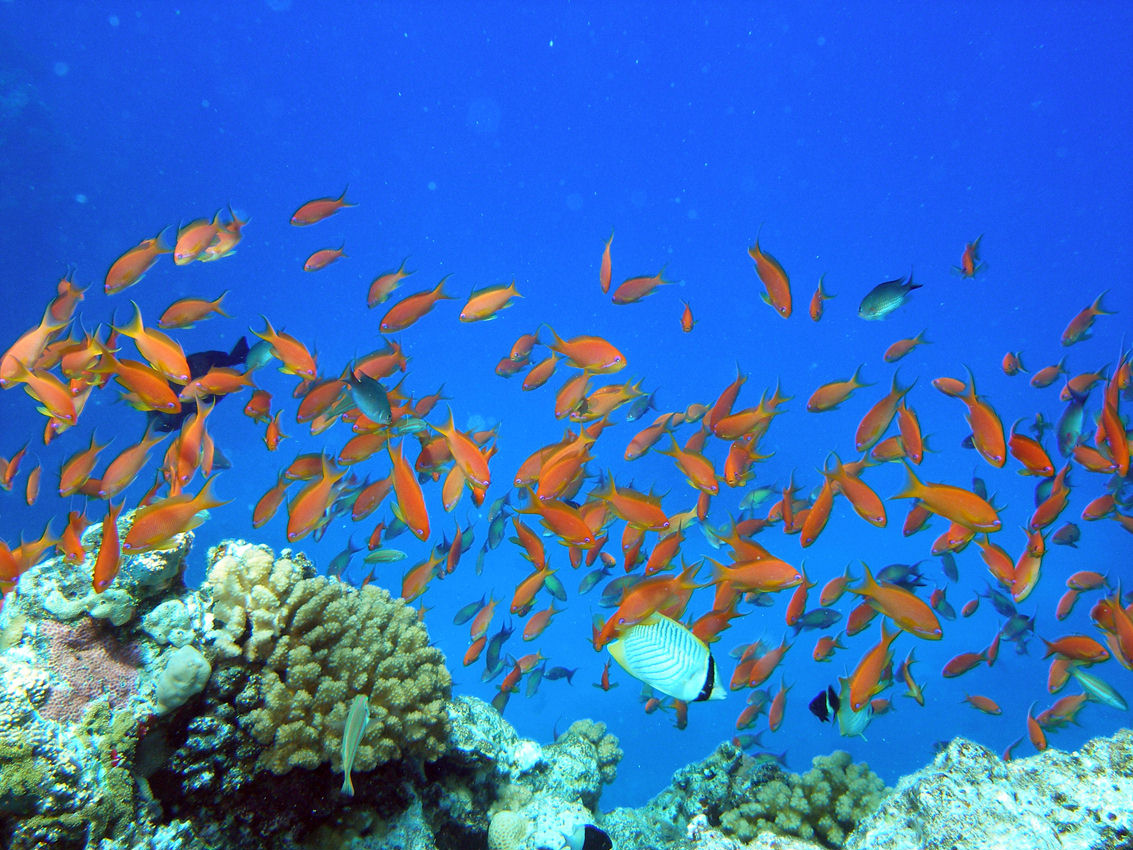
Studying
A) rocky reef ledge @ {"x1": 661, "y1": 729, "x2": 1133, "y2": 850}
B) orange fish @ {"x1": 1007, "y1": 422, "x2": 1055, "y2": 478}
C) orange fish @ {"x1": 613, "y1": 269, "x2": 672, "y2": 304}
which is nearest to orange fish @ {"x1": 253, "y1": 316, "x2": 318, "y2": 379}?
orange fish @ {"x1": 613, "y1": 269, "x2": 672, "y2": 304}

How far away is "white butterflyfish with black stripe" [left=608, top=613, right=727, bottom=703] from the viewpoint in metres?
2.34

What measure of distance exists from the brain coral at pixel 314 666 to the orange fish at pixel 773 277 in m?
4.10

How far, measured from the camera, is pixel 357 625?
3145 millimetres

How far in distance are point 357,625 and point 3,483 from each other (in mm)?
3767

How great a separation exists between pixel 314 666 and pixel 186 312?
3.55 metres

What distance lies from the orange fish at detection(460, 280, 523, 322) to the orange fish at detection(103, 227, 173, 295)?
2521mm

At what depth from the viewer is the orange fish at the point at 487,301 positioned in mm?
5113

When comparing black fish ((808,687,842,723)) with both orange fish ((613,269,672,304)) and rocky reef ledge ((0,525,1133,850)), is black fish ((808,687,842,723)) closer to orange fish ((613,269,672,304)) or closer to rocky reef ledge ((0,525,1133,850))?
rocky reef ledge ((0,525,1133,850))

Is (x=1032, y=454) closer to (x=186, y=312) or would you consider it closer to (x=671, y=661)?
(x=671, y=661)

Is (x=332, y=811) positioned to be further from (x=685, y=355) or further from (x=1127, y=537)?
(x=1127, y=537)

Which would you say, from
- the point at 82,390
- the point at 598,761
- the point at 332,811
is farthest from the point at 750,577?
the point at 82,390

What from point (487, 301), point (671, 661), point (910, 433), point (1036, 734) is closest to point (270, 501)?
point (487, 301)

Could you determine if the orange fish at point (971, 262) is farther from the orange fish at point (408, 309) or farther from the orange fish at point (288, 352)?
the orange fish at point (288, 352)

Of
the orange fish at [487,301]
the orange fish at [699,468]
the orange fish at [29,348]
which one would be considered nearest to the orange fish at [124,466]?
the orange fish at [29,348]
